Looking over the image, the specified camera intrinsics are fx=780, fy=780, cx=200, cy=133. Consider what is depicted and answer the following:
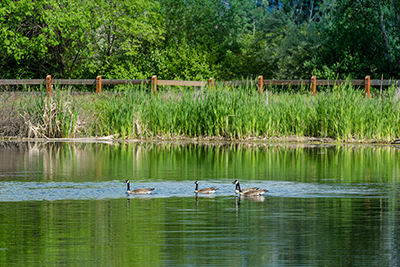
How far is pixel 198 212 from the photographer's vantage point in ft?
33.7

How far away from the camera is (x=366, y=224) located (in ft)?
30.2

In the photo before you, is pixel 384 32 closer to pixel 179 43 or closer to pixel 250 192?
pixel 179 43

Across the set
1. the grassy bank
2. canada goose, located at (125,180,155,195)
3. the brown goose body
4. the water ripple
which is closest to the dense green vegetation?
the grassy bank

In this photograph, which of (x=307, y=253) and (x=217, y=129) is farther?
(x=217, y=129)

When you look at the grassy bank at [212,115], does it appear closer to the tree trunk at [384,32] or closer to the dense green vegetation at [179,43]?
the dense green vegetation at [179,43]

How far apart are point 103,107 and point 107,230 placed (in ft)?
58.8

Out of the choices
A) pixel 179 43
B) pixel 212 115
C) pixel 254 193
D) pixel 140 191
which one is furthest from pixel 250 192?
pixel 179 43

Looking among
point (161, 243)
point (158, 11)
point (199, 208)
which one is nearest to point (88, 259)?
point (161, 243)

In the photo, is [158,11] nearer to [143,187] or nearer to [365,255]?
[143,187]

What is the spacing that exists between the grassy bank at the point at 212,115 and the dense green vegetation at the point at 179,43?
15.0m

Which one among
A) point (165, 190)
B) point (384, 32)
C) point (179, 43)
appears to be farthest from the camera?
point (179, 43)

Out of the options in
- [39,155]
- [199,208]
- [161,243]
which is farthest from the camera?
[39,155]

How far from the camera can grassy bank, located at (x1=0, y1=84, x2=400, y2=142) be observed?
24.6 metres

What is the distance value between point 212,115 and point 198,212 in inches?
600
